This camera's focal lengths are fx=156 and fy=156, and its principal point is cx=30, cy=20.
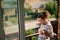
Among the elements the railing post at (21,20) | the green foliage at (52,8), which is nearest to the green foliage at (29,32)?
the railing post at (21,20)

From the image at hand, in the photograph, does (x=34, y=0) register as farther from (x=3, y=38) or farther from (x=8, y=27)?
(x=3, y=38)

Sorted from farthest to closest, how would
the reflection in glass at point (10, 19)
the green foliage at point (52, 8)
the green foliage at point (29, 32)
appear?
the green foliage at point (52, 8), the green foliage at point (29, 32), the reflection in glass at point (10, 19)

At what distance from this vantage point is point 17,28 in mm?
1919

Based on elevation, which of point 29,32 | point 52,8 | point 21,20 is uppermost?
point 52,8

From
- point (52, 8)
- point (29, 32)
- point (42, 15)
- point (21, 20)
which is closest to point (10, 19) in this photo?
point (21, 20)

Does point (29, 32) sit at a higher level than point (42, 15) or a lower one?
lower

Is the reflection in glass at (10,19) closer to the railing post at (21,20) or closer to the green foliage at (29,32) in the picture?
the railing post at (21,20)

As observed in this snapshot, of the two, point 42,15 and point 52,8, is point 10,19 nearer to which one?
point 42,15

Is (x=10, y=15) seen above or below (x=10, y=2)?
below

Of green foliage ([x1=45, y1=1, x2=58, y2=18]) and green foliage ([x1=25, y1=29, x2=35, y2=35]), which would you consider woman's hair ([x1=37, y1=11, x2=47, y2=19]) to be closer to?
green foliage ([x1=45, y1=1, x2=58, y2=18])

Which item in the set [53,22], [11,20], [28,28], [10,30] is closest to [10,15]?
[11,20]

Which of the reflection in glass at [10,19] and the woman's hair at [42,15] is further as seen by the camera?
the woman's hair at [42,15]

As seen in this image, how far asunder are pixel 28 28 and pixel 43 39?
31 centimetres

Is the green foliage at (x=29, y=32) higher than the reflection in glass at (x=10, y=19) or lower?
lower
